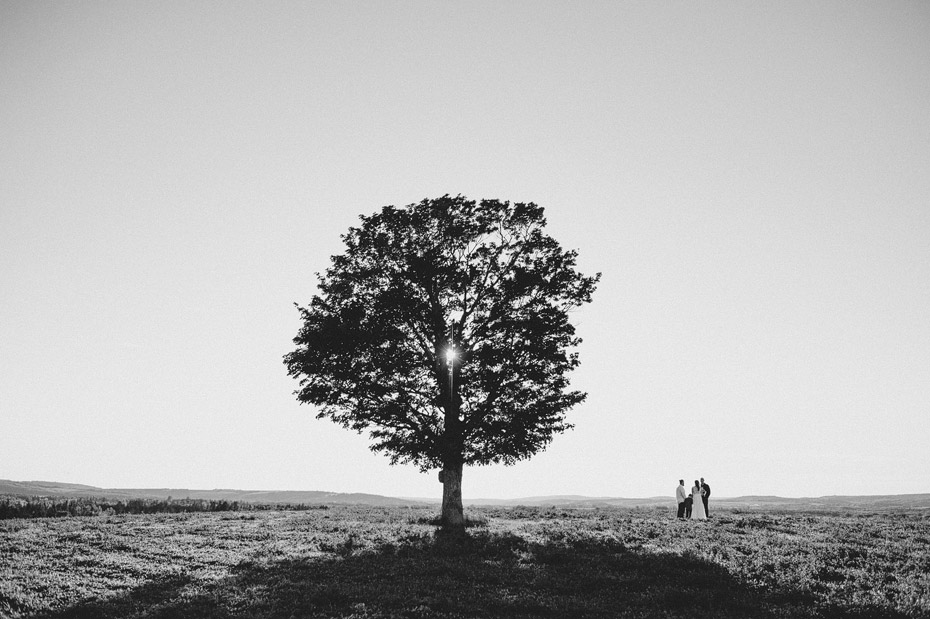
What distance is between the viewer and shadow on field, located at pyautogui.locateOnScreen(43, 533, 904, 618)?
13133 millimetres

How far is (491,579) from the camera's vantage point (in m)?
16.1

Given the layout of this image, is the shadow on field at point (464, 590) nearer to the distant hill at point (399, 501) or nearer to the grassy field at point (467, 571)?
the grassy field at point (467, 571)

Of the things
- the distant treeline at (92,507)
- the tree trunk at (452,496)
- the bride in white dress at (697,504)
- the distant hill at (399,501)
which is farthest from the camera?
the distant hill at (399,501)

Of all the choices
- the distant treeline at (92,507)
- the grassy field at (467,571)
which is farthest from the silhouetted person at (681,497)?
the distant treeline at (92,507)

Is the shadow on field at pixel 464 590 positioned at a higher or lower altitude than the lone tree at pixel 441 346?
lower

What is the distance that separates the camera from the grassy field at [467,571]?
43.9ft

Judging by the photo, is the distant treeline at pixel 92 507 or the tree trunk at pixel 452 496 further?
the distant treeline at pixel 92 507

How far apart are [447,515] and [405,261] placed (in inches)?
554

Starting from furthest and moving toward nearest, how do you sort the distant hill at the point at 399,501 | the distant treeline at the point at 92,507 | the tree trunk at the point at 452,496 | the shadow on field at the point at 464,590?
the distant hill at the point at 399,501
the distant treeline at the point at 92,507
the tree trunk at the point at 452,496
the shadow on field at the point at 464,590

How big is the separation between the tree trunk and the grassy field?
6.05 feet

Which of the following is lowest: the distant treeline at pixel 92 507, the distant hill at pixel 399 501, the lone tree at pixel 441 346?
the distant hill at pixel 399 501

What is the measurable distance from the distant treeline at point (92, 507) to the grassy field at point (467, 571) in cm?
890

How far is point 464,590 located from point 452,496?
549 inches

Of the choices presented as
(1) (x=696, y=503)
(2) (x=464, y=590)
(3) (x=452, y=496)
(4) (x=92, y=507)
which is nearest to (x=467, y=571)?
(2) (x=464, y=590)
